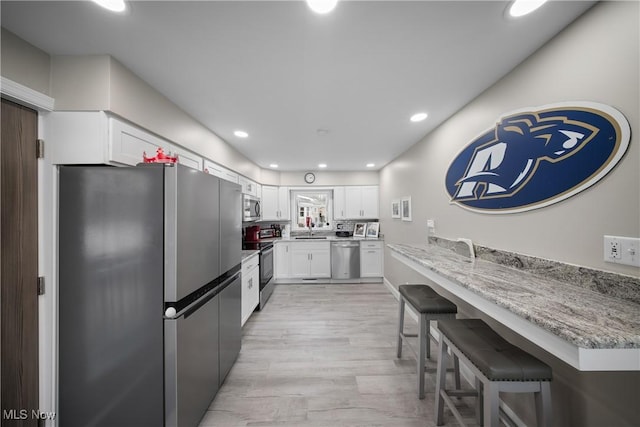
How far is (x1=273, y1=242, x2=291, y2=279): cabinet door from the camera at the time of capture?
4.88 metres

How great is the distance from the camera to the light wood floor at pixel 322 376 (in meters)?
1.65

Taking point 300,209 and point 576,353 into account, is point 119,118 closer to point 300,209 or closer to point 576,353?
point 576,353

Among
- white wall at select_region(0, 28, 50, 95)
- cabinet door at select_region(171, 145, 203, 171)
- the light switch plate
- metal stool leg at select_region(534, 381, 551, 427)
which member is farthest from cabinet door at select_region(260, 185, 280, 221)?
the light switch plate

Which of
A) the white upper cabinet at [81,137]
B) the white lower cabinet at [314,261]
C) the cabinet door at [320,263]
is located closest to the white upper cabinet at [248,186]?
the white lower cabinet at [314,261]

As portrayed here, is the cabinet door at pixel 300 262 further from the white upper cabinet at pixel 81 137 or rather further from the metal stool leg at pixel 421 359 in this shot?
the white upper cabinet at pixel 81 137

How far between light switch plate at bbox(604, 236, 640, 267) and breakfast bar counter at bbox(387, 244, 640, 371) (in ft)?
0.56

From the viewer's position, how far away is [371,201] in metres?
5.20

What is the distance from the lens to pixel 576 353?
2.21 ft

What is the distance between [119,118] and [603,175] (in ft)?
8.95

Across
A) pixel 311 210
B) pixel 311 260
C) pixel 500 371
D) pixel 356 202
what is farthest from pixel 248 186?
pixel 500 371

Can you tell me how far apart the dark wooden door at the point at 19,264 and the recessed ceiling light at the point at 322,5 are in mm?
1681

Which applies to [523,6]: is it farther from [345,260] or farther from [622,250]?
[345,260]

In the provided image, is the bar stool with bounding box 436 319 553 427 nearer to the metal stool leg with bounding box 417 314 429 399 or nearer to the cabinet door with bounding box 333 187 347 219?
the metal stool leg with bounding box 417 314 429 399

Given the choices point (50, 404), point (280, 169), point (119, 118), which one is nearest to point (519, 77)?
Result: point (119, 118)
